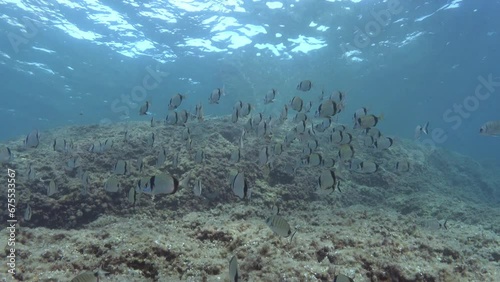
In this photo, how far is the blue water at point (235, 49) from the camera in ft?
81.4

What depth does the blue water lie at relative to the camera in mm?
24797

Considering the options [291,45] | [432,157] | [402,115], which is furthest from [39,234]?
[402,115]

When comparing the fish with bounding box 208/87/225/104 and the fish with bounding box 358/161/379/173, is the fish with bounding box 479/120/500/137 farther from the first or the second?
the fish with bounding box 208/87/225/104

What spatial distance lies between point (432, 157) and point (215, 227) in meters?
19.3

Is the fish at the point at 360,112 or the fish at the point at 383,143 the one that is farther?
the fish at the point at 383,143

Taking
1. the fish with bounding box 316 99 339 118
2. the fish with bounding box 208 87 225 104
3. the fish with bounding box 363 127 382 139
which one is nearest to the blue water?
the fish with bounding box 208 87 225 104

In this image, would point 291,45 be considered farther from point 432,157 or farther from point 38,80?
point 38,80

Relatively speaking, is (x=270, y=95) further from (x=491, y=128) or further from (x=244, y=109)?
(x=491, y=128)

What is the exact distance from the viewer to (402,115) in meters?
75.2

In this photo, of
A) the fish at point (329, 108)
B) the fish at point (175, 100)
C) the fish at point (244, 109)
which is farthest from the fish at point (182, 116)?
the fish at point (329, 108)

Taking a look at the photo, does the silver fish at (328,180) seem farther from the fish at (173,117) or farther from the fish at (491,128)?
the fish at (491,128)

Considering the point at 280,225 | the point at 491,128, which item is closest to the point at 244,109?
the point at 280,225

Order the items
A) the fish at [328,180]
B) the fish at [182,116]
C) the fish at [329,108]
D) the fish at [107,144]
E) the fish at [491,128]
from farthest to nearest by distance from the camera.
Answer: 1. the fish at [107,144]
2. the fish at [491,128]
3. the fish at [182,116]
4. the fish at [329,108]
5. the fish at [328,180]

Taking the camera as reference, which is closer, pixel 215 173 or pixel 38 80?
A: pixel 215 173
